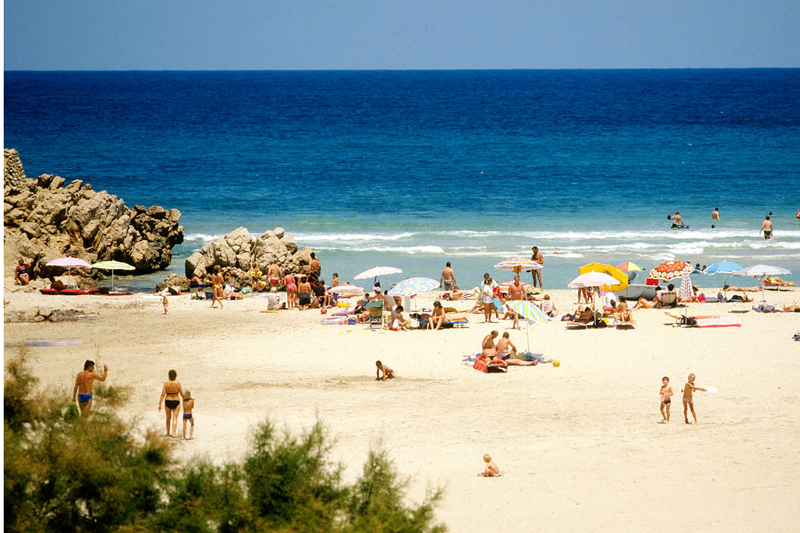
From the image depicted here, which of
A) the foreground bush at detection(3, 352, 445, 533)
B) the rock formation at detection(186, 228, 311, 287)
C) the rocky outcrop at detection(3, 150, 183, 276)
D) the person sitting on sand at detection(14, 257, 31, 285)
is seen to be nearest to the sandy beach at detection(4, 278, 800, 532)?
the foreground bush at detection(3, 352, 445, 533)

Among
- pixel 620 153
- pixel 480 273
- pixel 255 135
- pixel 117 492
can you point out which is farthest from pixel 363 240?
pixel 255 135

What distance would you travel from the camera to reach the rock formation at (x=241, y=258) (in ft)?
76.1

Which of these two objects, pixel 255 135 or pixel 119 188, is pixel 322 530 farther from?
pixel 255 135

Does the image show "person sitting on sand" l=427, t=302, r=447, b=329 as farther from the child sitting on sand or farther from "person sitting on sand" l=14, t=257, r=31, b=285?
"person sitting on sand" l=14, t=257, r=31, b=285

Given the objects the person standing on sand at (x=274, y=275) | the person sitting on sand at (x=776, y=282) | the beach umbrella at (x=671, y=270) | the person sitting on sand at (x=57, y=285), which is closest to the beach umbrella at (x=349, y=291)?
the person standing on sand at (x=274, y=275)

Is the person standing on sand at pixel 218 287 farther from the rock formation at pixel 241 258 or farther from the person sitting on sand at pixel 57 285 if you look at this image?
the person sitting on sand at pixel 57 285

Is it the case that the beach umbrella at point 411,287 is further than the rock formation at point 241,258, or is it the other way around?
the rock formation at point 241,258

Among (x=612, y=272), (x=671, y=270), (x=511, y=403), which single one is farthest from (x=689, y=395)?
(x=671, y=270)

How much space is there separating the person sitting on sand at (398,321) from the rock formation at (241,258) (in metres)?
5.96

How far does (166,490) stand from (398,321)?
36.5 ft

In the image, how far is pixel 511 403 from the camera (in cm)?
1288

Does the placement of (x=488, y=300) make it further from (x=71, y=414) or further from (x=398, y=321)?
(x=71, y=414)

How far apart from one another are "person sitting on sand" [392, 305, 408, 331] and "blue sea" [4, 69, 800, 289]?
6554 millimetres

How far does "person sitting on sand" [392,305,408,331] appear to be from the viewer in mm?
17859
